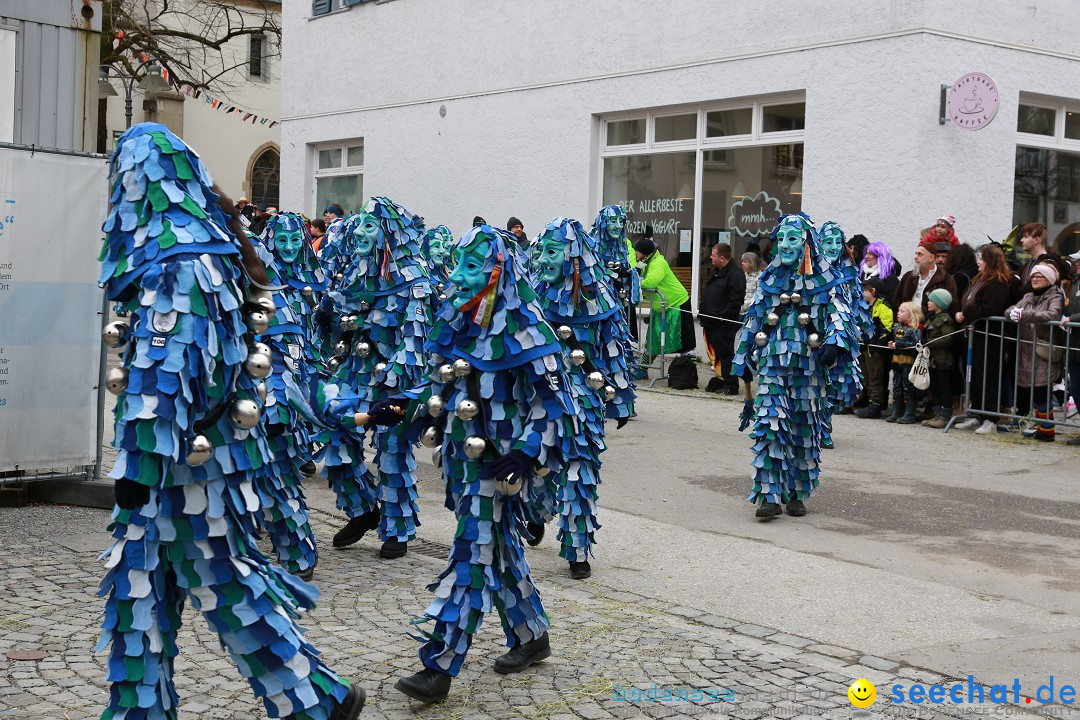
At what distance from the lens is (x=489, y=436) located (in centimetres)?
490

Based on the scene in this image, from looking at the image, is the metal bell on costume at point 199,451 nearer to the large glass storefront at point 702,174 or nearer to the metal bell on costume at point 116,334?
the metal bell on costume at point 116,334

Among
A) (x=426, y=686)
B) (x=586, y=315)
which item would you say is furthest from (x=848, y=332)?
(x=426, y=686)

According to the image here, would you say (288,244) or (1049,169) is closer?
(288,244)

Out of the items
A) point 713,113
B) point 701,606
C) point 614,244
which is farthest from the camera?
point 713,113

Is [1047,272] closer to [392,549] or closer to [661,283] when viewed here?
[661,283]

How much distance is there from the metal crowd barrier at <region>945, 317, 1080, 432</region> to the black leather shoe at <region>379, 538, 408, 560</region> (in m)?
7.02

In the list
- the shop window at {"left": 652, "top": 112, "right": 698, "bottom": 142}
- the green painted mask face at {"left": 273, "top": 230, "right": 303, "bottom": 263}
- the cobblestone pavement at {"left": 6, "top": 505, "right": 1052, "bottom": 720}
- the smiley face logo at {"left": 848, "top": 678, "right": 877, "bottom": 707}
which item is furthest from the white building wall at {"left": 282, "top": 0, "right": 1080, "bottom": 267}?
the smiley face logo at {"left": 848, "top": 678, "right": 877, "bottom": 707}

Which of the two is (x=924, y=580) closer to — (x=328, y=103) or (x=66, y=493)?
(x=66, y=493)

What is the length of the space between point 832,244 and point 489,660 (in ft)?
15.4

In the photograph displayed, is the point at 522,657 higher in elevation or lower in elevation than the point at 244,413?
lower

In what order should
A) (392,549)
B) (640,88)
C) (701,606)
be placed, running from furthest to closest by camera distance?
(640,88)
(392,549)
(701,606)

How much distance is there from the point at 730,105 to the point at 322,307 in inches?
403

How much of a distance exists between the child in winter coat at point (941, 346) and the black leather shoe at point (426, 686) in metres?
8.89

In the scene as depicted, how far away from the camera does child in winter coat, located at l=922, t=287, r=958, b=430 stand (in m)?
12.3
